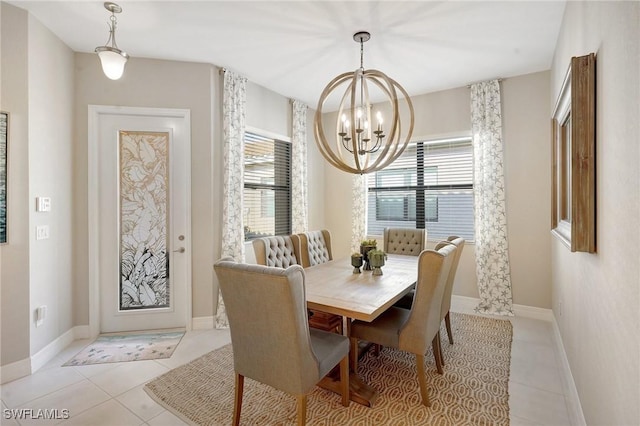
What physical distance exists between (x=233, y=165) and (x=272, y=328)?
7.93ft

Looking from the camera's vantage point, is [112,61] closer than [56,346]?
Yes

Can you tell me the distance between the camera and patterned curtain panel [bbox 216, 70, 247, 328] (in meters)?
3.50

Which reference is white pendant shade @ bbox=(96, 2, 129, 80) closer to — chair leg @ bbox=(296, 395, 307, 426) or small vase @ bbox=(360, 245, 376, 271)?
small vase @ bbox=(360, 245, 376, 271)

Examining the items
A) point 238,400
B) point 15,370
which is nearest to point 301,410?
point 238,400

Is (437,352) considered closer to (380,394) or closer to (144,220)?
(380,394)

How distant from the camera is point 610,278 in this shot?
4.36 ft

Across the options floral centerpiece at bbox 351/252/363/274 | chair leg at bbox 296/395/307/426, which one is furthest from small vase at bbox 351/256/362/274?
chair leg at bbox 296/395/307/426

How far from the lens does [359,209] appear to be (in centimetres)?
479

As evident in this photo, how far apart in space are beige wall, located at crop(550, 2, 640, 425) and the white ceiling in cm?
89

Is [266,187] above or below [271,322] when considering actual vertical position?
above

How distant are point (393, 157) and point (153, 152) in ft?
8.29

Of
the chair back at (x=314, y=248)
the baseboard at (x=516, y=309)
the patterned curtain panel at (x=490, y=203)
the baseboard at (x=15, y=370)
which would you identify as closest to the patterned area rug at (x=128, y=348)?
the baseboard at (x=15, y=370)

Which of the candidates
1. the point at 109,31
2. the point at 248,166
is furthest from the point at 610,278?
the point at 109,31

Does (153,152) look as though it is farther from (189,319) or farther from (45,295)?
(189,319)
